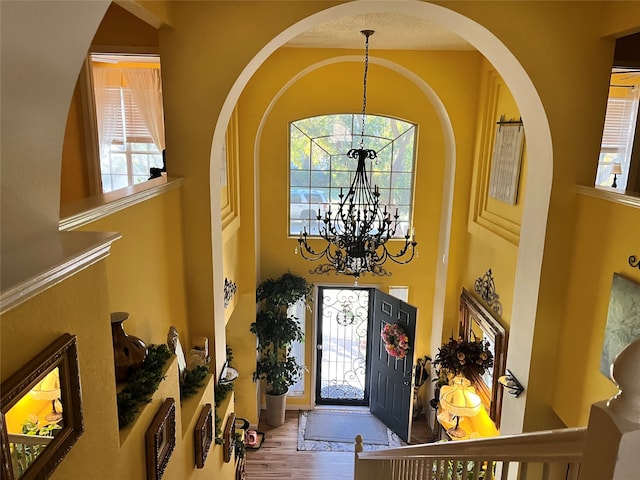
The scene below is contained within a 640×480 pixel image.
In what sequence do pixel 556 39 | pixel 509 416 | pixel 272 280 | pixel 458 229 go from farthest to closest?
pixel 272 280 < pixel 458 229 < pixel 509 416 < pixel 556 39

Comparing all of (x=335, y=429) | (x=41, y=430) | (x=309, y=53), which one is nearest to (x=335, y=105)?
(x=309, y=53)

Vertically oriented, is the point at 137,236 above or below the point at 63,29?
below

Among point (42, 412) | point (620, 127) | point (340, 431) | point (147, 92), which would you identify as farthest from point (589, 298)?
point (147, 92)

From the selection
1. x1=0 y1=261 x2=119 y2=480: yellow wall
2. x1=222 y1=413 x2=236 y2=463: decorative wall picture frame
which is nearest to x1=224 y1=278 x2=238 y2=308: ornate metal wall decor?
x1=222 y1=413 x2=236 y2=463: decorative wall picture frame

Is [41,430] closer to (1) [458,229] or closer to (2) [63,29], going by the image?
(2) [63,29]

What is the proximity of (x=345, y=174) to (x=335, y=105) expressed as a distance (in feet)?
3.01

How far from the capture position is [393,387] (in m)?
6.51

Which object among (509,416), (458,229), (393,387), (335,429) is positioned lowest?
(335,429)

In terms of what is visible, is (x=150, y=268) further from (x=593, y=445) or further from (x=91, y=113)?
(x=593, y=445)

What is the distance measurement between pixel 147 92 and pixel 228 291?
7.66 ft

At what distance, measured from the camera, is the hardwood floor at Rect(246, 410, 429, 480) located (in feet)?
18.9

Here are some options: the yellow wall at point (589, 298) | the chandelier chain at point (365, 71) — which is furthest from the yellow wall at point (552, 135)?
the chandelier chain at point (365, 71)

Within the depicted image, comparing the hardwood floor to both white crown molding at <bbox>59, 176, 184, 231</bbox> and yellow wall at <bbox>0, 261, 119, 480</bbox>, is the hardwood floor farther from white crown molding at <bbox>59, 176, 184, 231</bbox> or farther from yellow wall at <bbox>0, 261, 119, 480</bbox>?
yellow wall at <bbox>0, 261, 119, 480</bbox>

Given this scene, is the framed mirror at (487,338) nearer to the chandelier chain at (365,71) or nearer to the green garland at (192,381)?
the chandelier chain at (365,71)
